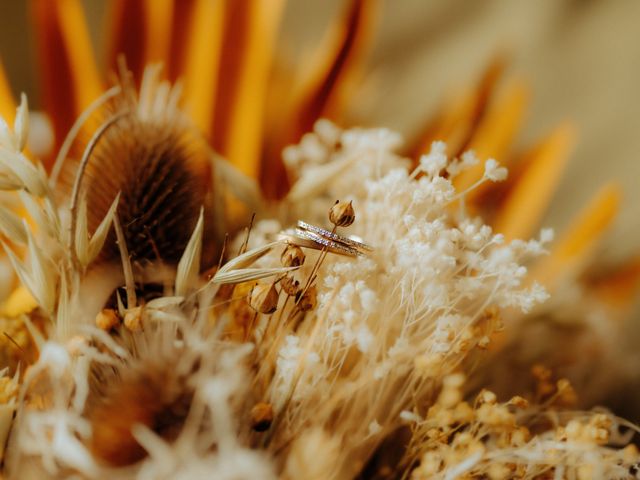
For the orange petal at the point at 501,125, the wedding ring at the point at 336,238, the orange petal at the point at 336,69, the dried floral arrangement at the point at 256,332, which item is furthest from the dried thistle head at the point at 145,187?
the orange petal at the point at 501,125

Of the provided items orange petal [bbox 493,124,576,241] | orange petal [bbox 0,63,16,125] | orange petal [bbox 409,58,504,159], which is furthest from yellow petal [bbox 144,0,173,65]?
orange petal [bbox 493,124,576,241]

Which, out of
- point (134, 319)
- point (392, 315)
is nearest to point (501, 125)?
point (392, 315)

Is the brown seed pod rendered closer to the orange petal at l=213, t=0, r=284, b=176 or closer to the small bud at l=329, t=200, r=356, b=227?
the small bud at l=329, t=200, r=356, b=227

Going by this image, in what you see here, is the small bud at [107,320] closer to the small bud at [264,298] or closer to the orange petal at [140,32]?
the small bud at [264,298]

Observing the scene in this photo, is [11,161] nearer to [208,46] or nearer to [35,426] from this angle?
[35,426]

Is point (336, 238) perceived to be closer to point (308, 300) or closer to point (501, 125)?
point (308, 300)
